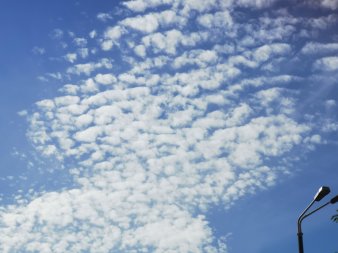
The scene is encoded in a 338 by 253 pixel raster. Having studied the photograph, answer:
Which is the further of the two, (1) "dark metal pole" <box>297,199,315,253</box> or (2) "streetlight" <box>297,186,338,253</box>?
(1) "dark metal pole" <box>297,199,315,253</box>

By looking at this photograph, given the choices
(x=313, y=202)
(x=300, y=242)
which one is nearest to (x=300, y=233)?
(x=300, y=242)

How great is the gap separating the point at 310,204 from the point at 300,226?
1054mm

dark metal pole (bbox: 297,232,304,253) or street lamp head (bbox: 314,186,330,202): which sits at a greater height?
street lamp head (bbox: 314,186,330,202)

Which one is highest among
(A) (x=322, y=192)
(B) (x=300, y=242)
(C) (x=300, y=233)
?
(A) (x=322, y=192)

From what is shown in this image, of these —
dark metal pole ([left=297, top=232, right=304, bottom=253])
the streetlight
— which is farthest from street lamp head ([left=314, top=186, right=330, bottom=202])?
dark metal pole ([left=297, top=232, right=304, bottom=253])

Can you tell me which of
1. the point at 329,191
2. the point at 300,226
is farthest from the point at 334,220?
the point at 329,191

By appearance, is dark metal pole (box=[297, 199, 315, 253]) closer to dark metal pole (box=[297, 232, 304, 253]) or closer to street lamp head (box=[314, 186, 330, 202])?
dark metal pole (box=[297, 232, 304, 253])

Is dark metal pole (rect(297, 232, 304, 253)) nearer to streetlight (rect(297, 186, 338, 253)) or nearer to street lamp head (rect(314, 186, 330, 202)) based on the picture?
streetlight (rect(297, 186, 338, 253))

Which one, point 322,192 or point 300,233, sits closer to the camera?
point 322,192

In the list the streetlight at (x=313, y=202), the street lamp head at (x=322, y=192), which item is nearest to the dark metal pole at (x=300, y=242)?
the streetlight at (x=313, y=202)

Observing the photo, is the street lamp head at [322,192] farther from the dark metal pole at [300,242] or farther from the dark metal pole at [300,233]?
the dark metal pole at [300,242]

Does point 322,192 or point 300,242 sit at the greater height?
point 322,192

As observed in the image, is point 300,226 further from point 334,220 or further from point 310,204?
point 334,220

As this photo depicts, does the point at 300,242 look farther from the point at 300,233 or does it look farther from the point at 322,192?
the point at 322,192
